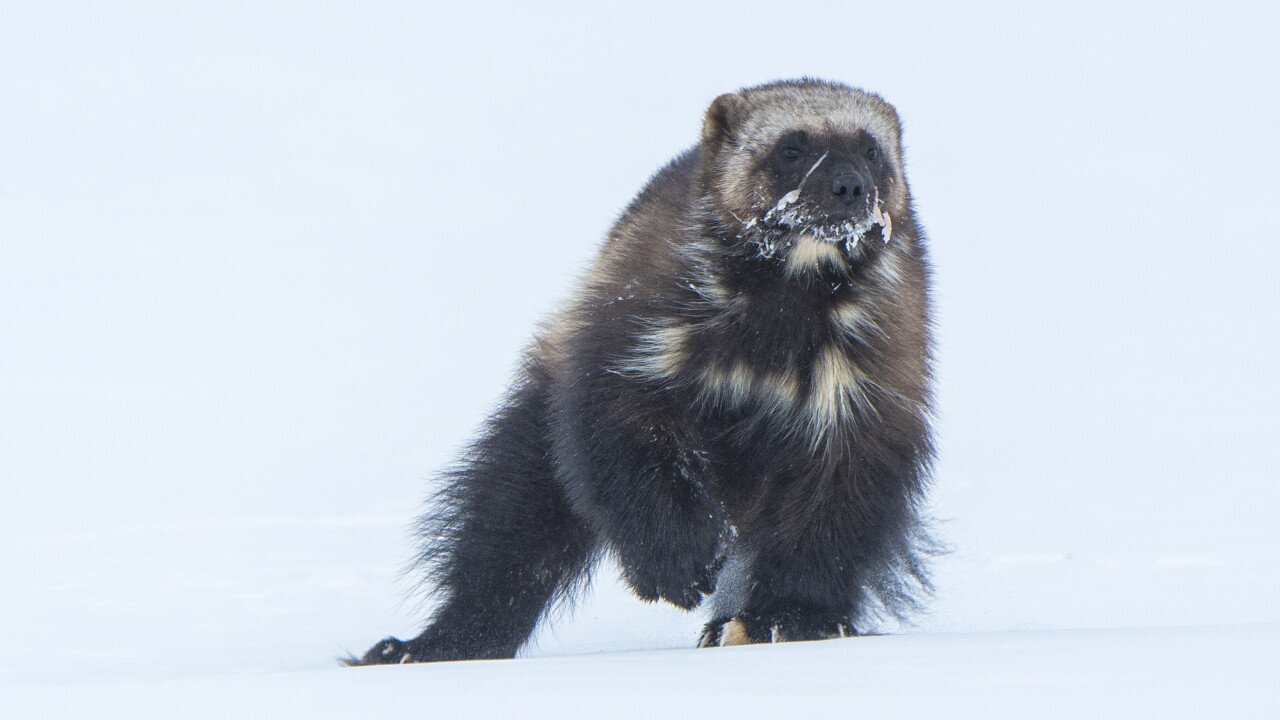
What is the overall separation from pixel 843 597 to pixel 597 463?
0.71 meters

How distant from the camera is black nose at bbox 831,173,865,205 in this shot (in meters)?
3.66

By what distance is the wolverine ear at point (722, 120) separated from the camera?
4.11 meters

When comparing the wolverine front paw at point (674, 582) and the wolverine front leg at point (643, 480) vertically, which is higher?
the wolverine front leg at point (643, 480)

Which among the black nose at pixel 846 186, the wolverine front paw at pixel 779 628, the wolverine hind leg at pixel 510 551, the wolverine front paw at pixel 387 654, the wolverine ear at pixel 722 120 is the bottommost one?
the wolverine front paw at pixel 779 628

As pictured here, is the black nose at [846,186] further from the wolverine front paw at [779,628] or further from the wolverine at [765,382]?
the wolverine front paw at [779,628]

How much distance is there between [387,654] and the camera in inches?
165

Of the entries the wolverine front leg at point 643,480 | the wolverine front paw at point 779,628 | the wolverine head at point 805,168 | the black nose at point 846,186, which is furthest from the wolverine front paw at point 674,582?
the black nose at point 846,186

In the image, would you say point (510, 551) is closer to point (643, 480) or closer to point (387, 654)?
point (387, 654)

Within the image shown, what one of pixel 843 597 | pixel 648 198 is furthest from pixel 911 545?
pixel 648 198

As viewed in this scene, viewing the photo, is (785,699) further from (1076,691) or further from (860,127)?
(860,127)

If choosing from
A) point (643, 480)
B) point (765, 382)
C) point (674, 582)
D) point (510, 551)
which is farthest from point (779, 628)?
point (510, 551)

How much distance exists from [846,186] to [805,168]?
20 centimetres

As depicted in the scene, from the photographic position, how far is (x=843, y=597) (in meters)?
3.85

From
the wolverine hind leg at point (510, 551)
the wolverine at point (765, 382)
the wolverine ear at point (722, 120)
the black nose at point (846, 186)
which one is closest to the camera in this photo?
the black nose at point (846, 186)
